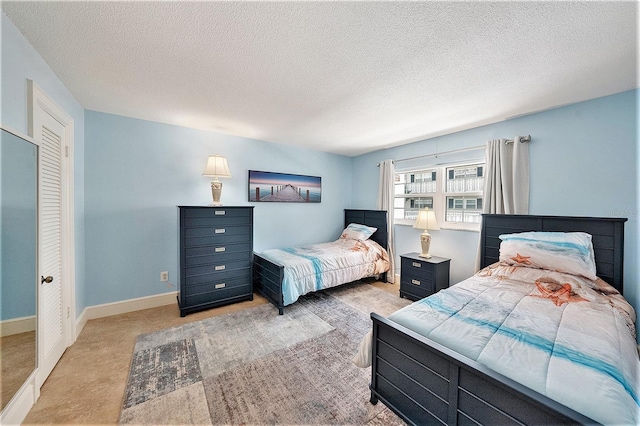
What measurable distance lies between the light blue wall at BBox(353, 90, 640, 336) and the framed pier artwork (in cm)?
266

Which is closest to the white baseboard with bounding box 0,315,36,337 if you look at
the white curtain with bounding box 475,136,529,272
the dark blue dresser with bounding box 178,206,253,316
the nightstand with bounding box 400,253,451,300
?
the dark blue dresser with bounding box 178,206,253,316

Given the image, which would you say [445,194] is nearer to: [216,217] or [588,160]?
[588,160]

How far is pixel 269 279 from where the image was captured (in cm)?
317

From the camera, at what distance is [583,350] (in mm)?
→ 1188

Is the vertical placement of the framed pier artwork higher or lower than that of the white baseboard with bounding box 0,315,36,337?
higher

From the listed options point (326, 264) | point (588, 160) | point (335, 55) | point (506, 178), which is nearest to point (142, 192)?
point (326, 264)

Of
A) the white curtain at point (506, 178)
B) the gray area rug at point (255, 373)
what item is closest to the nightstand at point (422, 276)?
the white curtain at point (506, 178)

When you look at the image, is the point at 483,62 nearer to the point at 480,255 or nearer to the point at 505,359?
the point at 505,359

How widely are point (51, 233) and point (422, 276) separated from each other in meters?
3.91

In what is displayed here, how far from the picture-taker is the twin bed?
97cm

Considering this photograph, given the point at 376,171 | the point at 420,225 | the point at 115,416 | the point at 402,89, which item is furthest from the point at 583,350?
the point at 376,171

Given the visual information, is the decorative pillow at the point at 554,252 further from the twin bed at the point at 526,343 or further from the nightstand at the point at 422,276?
the nightstand at the point at 422,276

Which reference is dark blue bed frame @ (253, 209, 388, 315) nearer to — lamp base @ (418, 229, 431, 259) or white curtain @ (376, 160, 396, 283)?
white curtain @ (376, 160, 396, 283)

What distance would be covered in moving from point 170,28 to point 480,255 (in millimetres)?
3752
